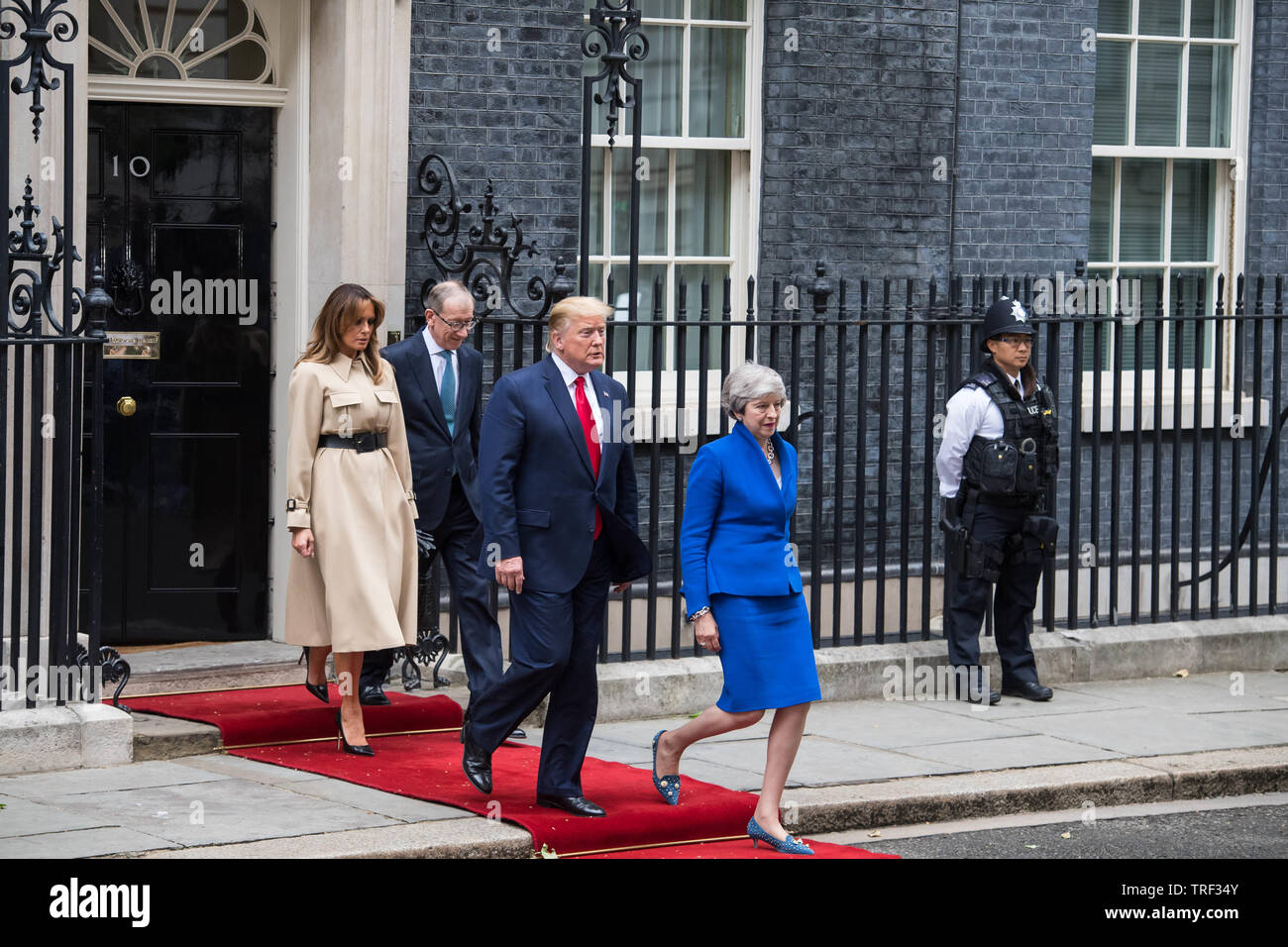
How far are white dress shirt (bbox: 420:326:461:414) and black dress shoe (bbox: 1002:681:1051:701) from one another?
345 centimetres

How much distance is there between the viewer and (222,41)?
33.0ft

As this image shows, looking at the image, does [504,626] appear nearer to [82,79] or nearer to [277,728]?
[277,728]

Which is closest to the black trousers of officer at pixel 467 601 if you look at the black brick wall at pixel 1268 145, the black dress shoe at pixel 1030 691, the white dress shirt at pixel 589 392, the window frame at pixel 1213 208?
the white dress shirt at pixel 589 392

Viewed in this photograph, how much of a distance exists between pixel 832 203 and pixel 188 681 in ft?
15.8

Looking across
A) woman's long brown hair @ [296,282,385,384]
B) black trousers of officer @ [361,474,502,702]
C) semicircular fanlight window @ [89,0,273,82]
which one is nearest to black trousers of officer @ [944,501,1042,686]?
black trousers of officer @ [361,474,502,702]

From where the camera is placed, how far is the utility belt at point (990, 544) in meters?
9.95

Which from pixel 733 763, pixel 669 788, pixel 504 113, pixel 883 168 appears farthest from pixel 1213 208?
pixel 669 788

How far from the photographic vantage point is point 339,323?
824 cm

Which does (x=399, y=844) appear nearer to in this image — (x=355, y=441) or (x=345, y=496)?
(x=345, y=496)

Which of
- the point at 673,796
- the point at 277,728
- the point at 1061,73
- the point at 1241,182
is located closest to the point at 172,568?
the point at 277,728

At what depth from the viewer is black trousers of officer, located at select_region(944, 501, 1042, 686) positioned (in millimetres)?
10000

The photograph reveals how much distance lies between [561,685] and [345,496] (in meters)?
1.42

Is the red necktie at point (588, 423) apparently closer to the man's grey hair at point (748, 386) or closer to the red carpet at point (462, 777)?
the man's grey hair at point (748, 386)

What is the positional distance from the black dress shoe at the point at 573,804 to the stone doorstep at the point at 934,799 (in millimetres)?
258
